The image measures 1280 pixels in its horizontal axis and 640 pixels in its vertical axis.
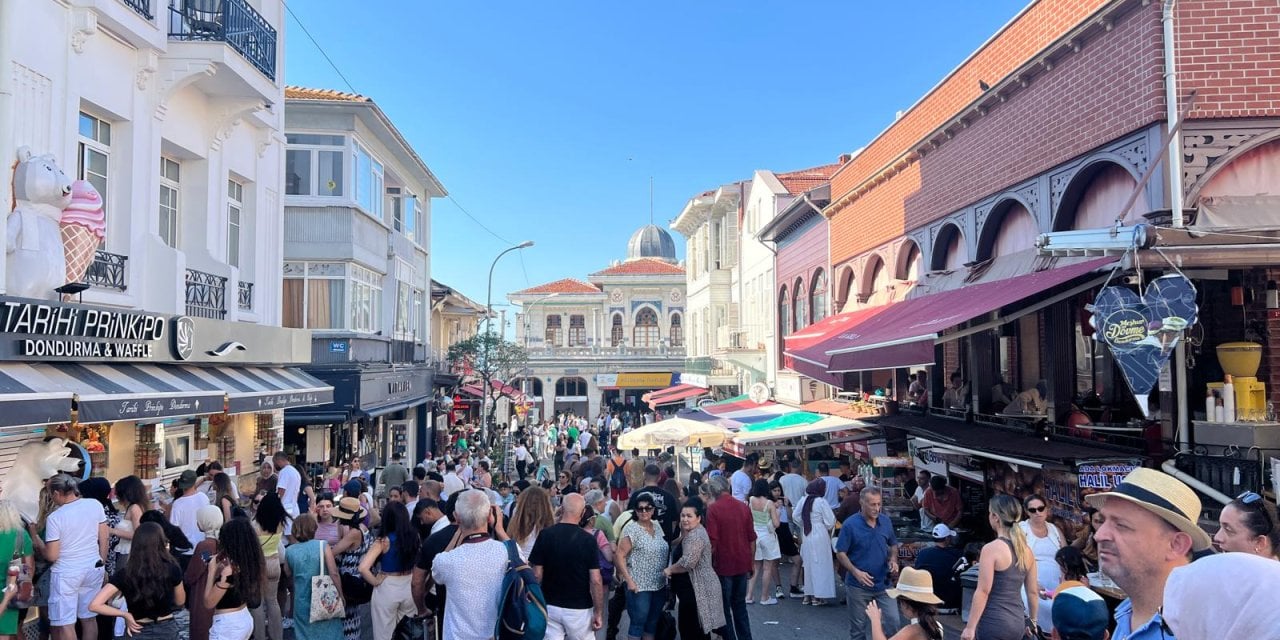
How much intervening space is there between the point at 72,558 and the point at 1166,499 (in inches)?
281

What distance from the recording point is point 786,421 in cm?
1480

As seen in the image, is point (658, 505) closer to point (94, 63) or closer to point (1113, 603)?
point (1113, 603)

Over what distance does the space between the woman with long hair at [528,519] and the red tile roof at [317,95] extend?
1433cm

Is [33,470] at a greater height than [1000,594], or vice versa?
[33,470]

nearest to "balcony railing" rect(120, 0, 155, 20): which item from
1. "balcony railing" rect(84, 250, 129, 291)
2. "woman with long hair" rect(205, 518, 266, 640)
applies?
"balcony railing" rect(84, 250, 129, 291)

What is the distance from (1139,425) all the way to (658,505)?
505 cm

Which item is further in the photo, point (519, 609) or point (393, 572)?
point (393, 572)

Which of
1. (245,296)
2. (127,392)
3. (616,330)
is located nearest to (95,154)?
(127,392)

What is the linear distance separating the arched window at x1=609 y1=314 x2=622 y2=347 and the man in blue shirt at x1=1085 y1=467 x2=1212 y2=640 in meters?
52.8

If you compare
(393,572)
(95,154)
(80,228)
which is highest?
(95,154)

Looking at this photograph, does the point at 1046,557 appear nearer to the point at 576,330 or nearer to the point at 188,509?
the point at 188,509

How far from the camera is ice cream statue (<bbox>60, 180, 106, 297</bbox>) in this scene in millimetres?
9000

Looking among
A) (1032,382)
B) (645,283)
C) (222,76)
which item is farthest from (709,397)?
(222,76)

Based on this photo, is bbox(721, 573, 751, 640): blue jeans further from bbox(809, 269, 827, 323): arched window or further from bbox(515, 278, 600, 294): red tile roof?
bbox(515, 278, 600, 294): red tile roof
